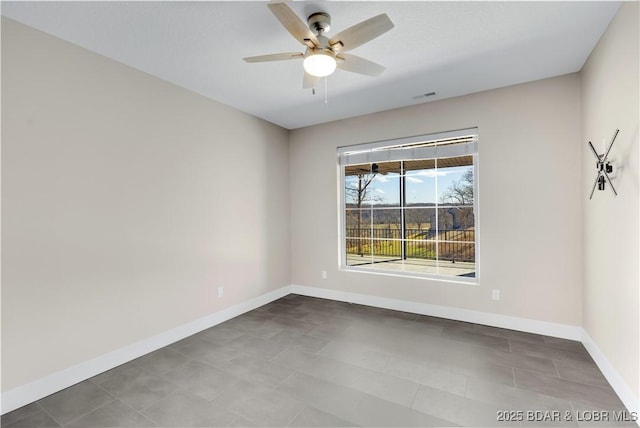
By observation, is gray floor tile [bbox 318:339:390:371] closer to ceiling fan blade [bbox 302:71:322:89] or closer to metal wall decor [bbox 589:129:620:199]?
metal wall decor [bbox 589:129:620:199]

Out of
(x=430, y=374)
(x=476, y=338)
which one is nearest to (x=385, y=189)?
(x=476, y=338)

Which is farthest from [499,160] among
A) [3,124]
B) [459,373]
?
[3,124]

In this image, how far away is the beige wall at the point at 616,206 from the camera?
6.18 feet

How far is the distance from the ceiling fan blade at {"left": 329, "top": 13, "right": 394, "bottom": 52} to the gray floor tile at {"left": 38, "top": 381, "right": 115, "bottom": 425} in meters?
3.01

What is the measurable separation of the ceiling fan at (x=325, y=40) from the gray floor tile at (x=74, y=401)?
8.95 feet

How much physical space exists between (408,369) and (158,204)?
2833 mm

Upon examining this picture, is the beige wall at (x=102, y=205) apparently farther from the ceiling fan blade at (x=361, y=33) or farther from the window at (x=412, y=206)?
the ceiling fan blade at (x=361, y=33)

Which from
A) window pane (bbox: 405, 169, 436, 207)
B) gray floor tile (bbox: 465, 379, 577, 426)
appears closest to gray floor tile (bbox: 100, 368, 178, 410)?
gray floor tile (bbox: 465, 379, 577, 426)

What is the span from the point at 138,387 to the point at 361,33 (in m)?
3.06

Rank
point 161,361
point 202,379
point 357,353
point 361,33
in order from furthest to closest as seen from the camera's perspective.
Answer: point 357,353
point 161,361
point 202,379
point 361,33

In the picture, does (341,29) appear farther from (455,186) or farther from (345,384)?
(345,384)

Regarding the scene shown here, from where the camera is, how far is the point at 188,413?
78.2 inches

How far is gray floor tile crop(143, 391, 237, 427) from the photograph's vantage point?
189cm

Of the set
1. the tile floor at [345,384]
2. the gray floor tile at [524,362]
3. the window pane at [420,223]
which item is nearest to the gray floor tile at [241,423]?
the tile floor at [345,384]
